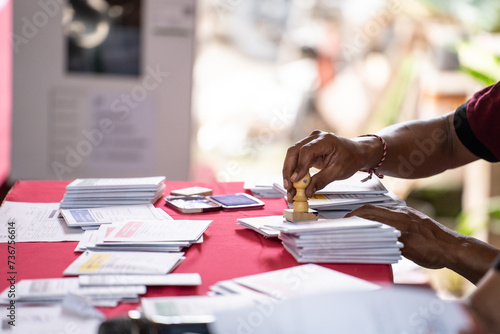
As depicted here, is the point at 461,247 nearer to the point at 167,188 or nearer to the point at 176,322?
the point at 176,322

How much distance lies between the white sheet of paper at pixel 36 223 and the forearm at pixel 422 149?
1.01m

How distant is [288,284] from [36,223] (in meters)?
0.78

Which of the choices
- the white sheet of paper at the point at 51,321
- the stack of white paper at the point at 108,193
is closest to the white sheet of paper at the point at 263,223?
the stack of white paper at the point at 108,193

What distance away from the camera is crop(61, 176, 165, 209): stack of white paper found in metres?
1.66

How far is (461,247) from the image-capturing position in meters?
1.38

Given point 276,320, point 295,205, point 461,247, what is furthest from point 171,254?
point 461,247

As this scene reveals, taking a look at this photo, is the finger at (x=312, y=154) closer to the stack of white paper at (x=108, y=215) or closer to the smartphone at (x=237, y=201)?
the smartphone at (x=237, y=201)

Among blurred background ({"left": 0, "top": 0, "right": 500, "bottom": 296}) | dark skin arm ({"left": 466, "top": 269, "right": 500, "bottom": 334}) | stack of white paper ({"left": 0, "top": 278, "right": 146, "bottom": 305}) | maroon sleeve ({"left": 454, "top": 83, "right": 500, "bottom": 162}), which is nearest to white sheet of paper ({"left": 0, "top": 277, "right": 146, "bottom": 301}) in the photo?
stack of white paper ({"left": 0, "top": 278, "right": 146, "bottom": 305})

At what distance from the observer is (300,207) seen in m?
1.36

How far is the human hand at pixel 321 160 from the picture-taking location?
1.47 metres

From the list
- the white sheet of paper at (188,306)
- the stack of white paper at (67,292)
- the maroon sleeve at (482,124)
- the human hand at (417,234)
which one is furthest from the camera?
the maroon sleeve at (482,124)

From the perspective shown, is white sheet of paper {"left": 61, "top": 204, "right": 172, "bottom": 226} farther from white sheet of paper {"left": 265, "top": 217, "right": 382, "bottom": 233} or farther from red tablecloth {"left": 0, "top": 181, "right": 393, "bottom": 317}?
white sheet of paper {"left": 265, "top": 217, "right": 382, "bottom": 233}

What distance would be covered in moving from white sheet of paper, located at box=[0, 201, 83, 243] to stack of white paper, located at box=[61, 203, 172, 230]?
2cm

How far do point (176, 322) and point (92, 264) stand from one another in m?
0.36
